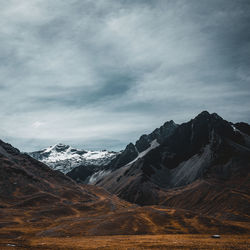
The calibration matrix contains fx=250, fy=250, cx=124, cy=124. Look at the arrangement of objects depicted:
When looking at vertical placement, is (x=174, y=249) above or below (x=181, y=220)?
above

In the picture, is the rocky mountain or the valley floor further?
the rocky mountain

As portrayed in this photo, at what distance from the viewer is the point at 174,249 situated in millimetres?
47250

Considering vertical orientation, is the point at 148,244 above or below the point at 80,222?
above

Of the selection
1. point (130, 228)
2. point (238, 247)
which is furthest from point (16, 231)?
point (238, 247)

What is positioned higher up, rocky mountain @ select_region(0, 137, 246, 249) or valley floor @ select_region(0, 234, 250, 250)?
valley floor @ select_region(0, 234, 250, 250)

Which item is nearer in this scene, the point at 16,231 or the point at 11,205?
the point at 16,231

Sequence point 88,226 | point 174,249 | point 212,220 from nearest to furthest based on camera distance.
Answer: point 174,249
point 88,226
point 212,220

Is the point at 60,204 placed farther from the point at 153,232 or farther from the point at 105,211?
the point at 153,232

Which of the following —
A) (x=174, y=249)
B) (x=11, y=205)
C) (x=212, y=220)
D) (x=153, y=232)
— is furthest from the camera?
(x=11, y=205)

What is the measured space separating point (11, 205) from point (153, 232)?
115m

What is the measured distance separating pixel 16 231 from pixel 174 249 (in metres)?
81.8

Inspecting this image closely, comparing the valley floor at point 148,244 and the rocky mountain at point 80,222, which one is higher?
the valley floor at point 148,244

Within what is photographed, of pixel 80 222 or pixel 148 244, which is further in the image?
pixel 80 222

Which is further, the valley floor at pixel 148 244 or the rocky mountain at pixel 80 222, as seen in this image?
the rocky mountain at pixel 80 222
